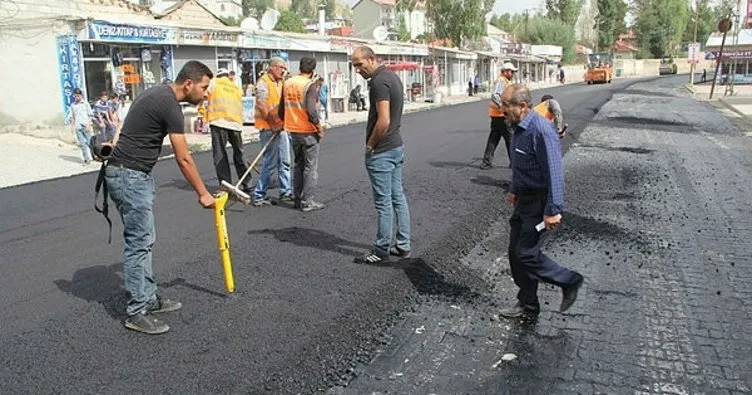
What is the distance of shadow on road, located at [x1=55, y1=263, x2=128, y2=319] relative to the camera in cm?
489

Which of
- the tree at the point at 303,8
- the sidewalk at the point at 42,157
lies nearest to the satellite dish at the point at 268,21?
the sidewalk at the point at 42,157

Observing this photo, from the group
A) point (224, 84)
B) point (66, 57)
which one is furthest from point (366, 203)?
point (66, 57)

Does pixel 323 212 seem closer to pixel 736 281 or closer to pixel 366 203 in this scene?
pixel 366 203

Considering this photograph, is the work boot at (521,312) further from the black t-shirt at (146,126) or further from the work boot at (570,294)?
the black t-shirt at (146,126)

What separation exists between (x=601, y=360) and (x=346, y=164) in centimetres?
837

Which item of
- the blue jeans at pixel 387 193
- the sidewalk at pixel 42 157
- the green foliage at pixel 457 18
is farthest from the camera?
the green foliage at pixel 457 18

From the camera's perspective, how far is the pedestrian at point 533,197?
4.30 m

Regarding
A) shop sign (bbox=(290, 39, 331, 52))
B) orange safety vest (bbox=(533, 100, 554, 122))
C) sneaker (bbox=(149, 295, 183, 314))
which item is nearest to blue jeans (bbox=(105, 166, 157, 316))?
sneaker (bbox=(149, 295, 183, 314))

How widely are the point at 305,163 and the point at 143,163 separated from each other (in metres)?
3.68

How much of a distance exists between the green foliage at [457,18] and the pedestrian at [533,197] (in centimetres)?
5201

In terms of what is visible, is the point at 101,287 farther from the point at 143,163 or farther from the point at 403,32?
the point at 403,32

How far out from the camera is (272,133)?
27.7ft

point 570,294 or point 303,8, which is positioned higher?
point 303,8

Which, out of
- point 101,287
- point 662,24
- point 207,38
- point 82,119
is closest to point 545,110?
point 101,287
